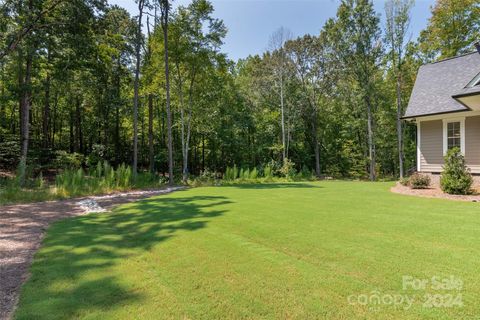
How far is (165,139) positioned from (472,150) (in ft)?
61.7

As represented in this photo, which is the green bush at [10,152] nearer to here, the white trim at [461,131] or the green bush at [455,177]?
the green bush at [455,177]

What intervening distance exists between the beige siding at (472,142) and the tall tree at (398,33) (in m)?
7.18

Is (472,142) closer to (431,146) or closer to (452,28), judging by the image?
(431,146)

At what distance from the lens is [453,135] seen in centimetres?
964

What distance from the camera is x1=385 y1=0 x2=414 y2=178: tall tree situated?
53.3 feet

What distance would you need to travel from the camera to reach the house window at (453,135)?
9523 mm

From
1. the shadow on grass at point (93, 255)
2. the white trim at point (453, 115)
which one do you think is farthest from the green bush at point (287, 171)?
the shadow on grass at point (93, 255)

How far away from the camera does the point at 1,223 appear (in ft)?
18.2

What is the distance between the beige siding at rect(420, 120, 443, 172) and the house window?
0.25 meters

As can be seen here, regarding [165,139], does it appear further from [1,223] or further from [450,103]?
[450,103]

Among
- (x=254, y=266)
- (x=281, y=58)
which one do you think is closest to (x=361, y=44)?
(x=281, y=58)

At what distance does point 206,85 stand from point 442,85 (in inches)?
456

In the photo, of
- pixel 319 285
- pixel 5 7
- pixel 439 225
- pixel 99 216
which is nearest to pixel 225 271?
pixel 319 285

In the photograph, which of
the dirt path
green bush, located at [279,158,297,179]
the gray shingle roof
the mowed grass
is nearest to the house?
the gray shingle roof
